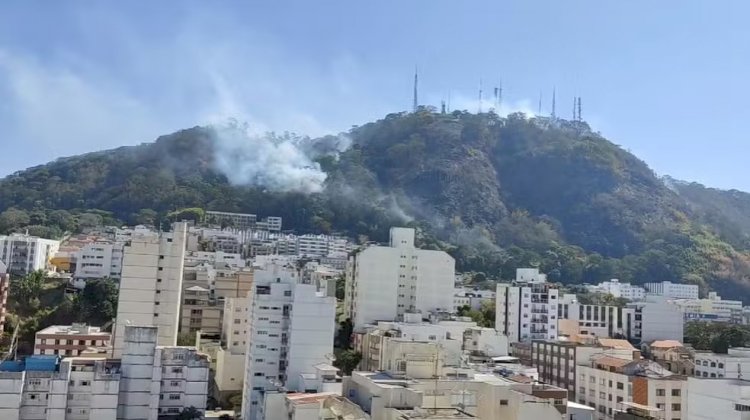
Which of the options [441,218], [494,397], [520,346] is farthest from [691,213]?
[494,397]

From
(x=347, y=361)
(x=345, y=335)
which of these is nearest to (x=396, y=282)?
(x=345, y=335)

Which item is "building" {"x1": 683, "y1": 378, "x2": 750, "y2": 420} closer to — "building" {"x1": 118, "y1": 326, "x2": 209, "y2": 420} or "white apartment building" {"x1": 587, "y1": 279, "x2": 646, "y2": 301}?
"building" {"x1": 118, "y1": 326, "x2": 209, "y2": 420}

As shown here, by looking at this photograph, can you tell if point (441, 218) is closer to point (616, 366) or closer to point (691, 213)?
point (691, 213)

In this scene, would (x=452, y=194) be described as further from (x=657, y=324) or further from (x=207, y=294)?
(x=207, y=294)

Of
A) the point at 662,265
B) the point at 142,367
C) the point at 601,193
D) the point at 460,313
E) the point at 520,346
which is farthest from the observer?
the point at 601,193

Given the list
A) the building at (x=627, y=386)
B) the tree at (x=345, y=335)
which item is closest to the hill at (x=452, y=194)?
the tree at (x=345, y=335)
